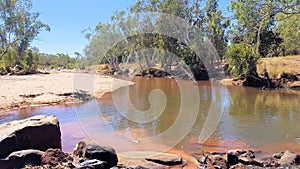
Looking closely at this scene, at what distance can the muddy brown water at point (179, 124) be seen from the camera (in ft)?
34.0

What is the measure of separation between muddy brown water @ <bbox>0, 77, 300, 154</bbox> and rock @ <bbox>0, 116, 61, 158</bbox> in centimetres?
154

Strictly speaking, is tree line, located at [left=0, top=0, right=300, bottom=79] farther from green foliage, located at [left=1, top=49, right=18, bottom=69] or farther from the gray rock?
the gray rock

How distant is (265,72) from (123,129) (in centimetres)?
2340

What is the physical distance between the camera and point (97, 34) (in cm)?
5991

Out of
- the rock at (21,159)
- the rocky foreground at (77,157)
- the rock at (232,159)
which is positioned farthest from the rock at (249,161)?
the rock at (21,159)

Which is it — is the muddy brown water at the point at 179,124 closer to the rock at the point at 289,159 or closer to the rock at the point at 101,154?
the rock at the point at 289,159

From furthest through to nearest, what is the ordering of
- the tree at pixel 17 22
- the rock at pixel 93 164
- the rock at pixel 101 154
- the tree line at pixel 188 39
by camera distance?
the tree line at pixel 188 39 < the tree at pixel 17 22 < the rock at pixel 101 154 < the rock at pixel 93 164

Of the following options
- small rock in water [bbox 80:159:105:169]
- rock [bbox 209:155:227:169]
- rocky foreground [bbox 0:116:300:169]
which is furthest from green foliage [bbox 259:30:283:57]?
small rock in water [bbox 80:159:105:169]

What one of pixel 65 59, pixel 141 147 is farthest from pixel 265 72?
pixel 65 59

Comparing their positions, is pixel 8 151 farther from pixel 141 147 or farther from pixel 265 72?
pixel 265 72

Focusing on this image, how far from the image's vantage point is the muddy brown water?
10367 mm

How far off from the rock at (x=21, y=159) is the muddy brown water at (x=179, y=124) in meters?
2.38

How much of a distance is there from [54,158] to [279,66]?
96.0 ft

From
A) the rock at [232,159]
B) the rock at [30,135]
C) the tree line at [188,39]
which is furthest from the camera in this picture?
the tree line at [188,39]
